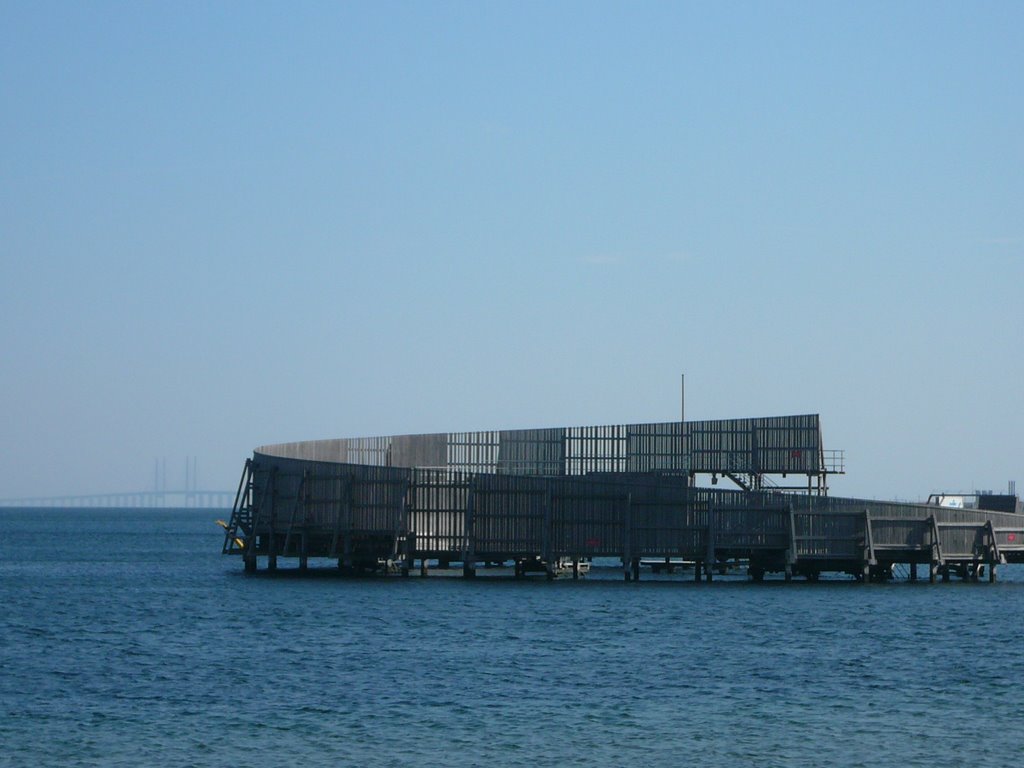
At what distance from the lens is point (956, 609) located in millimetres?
86562

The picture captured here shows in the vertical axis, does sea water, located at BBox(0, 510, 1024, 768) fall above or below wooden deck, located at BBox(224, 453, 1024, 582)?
below

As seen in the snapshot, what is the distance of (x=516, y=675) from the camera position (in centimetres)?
6094

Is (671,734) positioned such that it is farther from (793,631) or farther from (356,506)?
(356,506)

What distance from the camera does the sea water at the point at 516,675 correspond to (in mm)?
46312

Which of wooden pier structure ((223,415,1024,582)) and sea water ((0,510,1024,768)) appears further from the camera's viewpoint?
wooden pier structure ((223,415,1024,582))

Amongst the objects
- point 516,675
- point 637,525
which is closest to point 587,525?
point 637,525

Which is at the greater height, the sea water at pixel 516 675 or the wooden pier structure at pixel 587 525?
the wooden pier structure at pixel 587 525

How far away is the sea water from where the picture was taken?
46.3 m

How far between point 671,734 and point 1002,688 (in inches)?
618

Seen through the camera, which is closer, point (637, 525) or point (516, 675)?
point (516, 675)

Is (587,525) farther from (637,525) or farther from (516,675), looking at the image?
(516,675)

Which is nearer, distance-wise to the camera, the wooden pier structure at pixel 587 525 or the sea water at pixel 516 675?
the sea water at pixel 516 675

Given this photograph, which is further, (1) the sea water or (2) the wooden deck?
(2) the wooden deck

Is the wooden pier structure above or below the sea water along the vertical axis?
above
